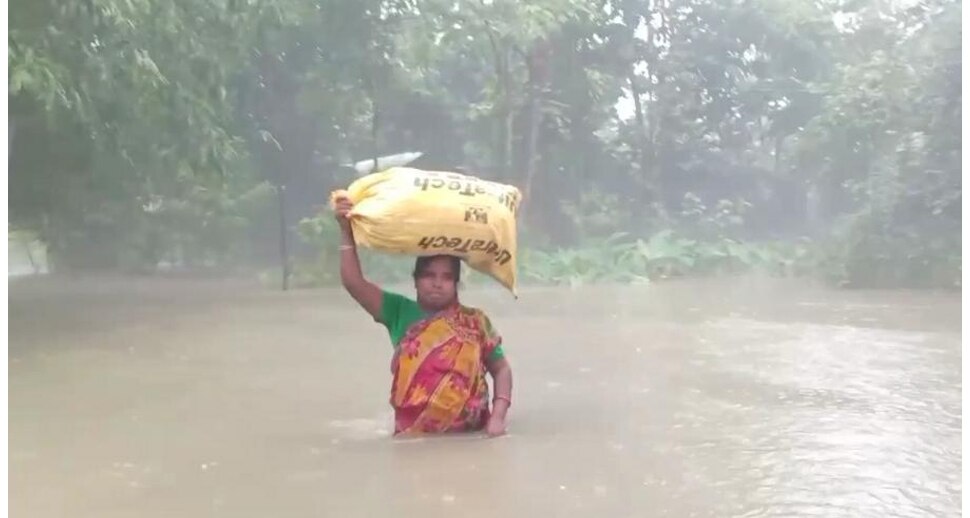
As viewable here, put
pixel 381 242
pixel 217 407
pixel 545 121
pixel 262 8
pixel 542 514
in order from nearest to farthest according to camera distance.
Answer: pixel 542 514 < pixel 381 242 < pixel 217 407 < pixel 262 8 < pixel 545 121

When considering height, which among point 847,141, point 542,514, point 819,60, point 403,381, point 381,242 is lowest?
point 542,514

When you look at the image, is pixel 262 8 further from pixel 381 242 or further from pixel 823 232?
pixel 381 242

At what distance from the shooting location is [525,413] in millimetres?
1990

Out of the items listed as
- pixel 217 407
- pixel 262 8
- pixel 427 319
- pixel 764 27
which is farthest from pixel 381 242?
pixel 764 27

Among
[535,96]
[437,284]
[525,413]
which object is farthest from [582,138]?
[437,284]

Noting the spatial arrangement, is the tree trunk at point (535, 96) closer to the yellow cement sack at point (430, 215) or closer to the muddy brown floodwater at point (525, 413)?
the muddy brown floodwater at point (525, 413)

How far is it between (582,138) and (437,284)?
2.32m

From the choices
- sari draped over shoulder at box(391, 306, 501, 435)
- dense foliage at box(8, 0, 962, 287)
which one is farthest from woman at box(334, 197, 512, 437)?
dense foliage at box(8, 0, 962, 287)

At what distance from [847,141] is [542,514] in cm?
276

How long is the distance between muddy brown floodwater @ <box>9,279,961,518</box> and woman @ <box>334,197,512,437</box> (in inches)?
1.8

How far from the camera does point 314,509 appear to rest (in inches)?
56.6

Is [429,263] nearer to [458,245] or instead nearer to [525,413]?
[458,245]

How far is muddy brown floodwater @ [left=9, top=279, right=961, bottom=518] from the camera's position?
1.50m

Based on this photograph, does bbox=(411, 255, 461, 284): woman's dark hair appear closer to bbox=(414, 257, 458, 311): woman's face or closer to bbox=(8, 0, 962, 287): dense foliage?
bbox=(414, 257, 458, 311): woman's face
